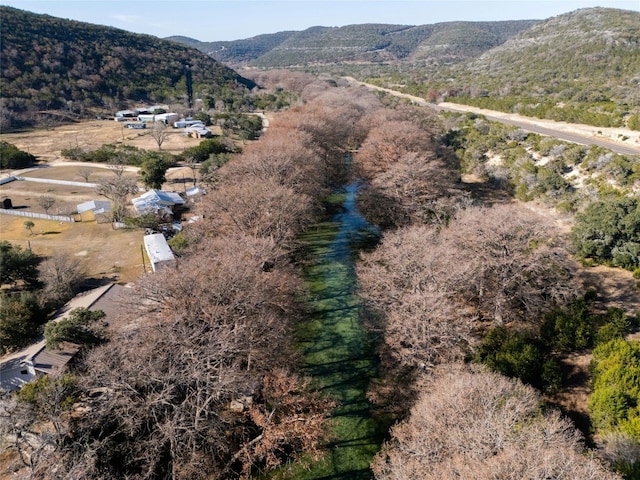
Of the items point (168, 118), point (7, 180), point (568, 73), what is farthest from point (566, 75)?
point (7, 180)

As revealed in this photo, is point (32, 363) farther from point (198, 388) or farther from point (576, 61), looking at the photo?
point (576, 61)

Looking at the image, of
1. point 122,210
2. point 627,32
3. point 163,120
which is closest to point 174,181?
point 122,210

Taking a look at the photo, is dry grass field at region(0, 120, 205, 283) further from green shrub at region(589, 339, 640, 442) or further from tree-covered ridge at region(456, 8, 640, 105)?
tree-covered ridge at region(456, 8, 640, 105)

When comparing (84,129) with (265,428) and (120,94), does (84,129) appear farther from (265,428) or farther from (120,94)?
(265,428)

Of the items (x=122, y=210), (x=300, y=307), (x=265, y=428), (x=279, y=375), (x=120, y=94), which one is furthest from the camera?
(x=120, y=94)

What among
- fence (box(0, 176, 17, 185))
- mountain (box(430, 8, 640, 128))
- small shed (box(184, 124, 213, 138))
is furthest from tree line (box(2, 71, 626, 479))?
small shed (box(184, 124, 213, 138))

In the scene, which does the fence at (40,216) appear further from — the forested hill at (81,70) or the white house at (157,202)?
the forested hill at (81,70)
